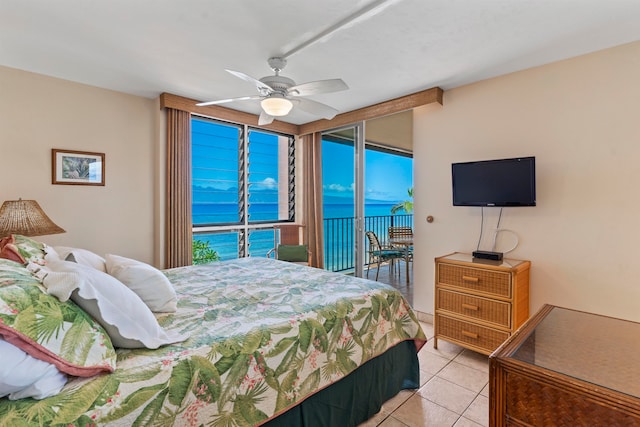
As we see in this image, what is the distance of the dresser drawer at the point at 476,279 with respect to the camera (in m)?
2.45

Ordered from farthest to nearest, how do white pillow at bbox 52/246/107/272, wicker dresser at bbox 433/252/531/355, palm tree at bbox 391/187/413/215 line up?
1. palm tree at bbox 391/187/413/215
2. wicker dresser at bbox 433/252/531/355
3. white pillow at bbox 52/246/107/272

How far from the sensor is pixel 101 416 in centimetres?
95

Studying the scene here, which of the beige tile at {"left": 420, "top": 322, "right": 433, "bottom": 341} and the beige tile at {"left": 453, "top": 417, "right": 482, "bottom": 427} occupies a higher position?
the beige tile at {"left": 420, "top": 322, "right": 433, "bottom": 341}

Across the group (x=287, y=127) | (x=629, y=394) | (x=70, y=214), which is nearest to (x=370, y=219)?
(x=287, y=127)

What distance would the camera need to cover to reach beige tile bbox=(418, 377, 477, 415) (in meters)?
2.05

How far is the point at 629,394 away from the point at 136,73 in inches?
144

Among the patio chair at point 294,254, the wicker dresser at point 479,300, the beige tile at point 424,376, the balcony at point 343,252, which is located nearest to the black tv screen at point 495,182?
the wicker dresser at point 479,300

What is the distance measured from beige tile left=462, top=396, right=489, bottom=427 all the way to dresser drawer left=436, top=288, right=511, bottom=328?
0.64 m

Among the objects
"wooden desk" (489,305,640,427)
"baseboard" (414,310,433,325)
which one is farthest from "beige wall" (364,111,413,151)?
"wooden desk" (489,305,640,427)

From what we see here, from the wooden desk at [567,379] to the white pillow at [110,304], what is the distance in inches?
49.7

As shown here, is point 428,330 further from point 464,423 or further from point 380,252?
point 380,252

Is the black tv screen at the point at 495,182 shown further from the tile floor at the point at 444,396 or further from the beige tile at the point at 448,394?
the beige tile at the point at 448,394

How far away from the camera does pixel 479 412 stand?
1978mm

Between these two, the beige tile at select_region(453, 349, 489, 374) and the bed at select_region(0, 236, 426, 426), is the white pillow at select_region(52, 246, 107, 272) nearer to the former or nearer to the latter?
the bed at select_region(0, 236, 426, 426)
